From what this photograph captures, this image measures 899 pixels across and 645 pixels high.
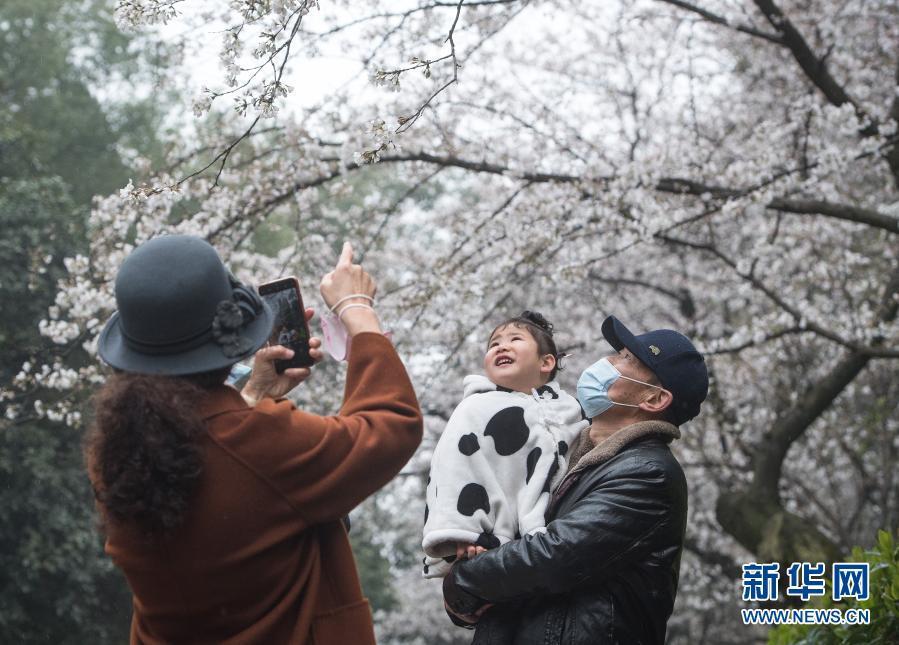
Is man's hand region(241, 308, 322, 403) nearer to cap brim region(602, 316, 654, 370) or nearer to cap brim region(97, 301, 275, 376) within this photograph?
cap brim region(97, 301, 275, 376)

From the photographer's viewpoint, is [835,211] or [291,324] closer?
[291,324]

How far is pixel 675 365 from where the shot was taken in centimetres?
206

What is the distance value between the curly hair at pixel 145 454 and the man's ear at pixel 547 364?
998mm

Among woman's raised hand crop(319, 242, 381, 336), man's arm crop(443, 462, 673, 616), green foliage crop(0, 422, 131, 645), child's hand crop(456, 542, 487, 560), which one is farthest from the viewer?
green foliage crop(0, 422, 131, 645)

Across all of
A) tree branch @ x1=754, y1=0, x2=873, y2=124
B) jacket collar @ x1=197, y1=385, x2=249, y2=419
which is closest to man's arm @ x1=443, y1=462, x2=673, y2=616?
jacket collar @ x1=197, y1=385, x2=249, y2=419

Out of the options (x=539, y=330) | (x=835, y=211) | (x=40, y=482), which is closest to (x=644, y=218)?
(x=835, y=211)

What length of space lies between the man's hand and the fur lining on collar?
0.64 meters

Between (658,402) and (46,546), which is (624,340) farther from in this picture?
(46,546)

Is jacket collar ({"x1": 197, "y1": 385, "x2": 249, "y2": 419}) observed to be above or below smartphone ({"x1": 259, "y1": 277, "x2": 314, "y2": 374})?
below

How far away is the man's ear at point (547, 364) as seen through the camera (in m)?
2.20

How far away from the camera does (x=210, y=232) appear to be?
531 centimetres

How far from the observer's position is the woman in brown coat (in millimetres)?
1396

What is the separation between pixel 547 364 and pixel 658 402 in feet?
0.96

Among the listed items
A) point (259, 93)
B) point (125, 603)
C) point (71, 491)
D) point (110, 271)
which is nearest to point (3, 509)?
point (71, 491)
